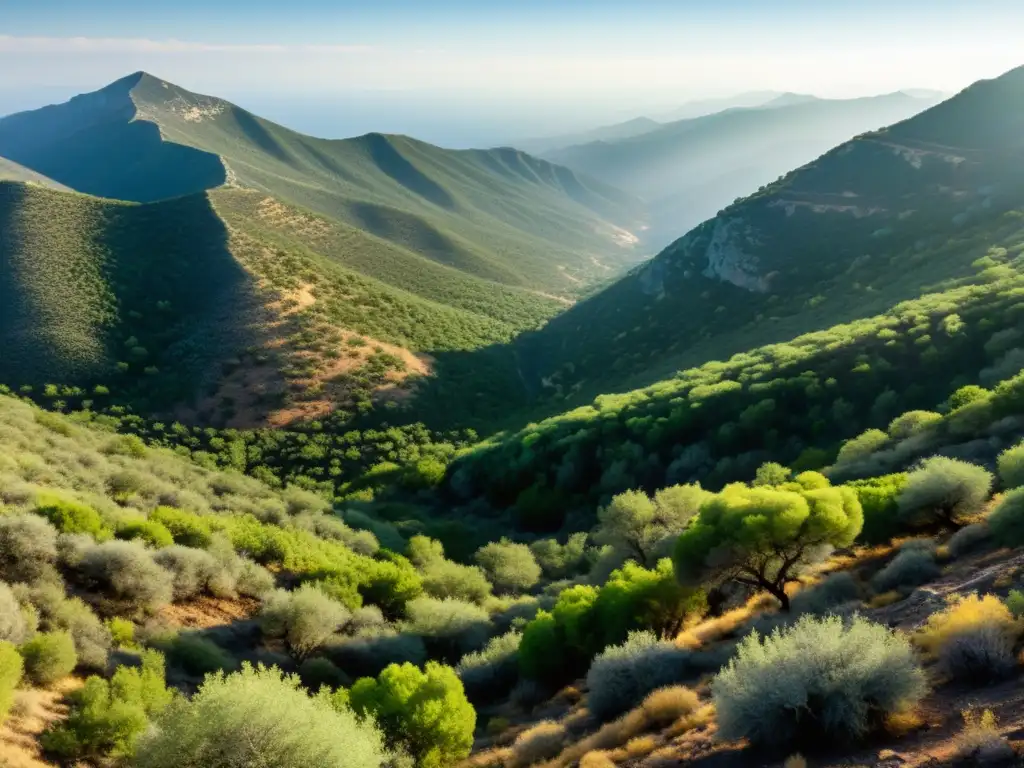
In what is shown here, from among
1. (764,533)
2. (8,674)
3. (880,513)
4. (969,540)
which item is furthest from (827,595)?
(8,674)

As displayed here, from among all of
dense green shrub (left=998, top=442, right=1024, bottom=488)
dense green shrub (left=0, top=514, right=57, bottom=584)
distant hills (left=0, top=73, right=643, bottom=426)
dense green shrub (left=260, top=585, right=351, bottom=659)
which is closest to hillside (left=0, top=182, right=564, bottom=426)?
distant hills (left=0, top=73, right=643, bottom=426)

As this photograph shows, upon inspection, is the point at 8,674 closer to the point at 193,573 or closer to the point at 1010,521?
the point at 193,573

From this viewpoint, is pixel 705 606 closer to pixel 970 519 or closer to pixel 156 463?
pixel 970 519

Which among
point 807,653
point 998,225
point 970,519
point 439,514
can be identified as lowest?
point 439,514

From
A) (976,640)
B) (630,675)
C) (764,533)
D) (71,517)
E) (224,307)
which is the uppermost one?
(224,307)

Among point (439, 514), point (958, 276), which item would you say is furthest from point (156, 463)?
point (958, 276)

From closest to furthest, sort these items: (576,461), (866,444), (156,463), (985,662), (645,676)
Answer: (985,662) → (645,676) → (866,444) → (156,463) → (576,461)
